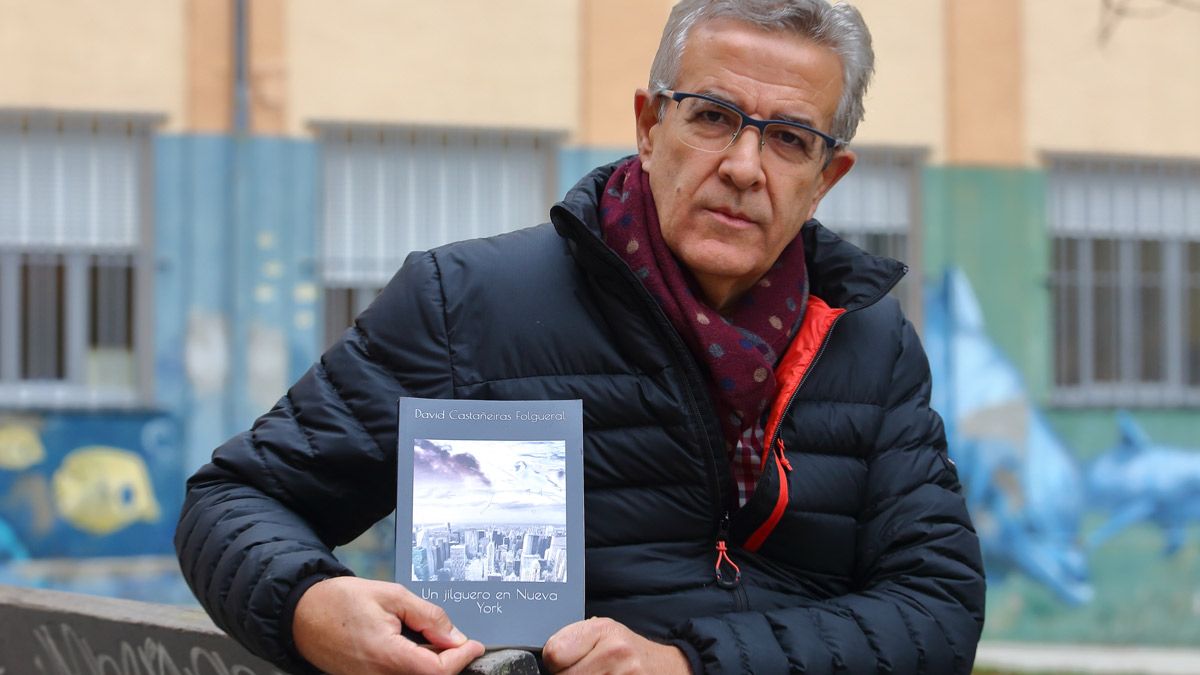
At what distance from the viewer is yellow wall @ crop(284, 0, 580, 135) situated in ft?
27.8

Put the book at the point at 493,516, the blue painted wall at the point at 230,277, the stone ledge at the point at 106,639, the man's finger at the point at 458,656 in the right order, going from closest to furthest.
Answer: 1. the man's finger at the point at 458,656
2. the book at the point at 493,516
3. the stone ledge at the point at 106,639
4. the blue painted wall at the point at 230,277

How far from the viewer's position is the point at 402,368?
190 centimetres

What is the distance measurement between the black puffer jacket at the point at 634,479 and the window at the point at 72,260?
683 centimetres

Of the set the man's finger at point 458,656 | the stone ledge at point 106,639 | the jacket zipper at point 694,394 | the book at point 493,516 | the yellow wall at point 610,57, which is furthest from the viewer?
the yellow wall at point 610,57

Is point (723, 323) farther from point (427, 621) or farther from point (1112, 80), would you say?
point (1112, 80)

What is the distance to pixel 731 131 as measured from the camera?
199cm

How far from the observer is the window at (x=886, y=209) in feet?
30.2

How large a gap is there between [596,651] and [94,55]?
7.52m

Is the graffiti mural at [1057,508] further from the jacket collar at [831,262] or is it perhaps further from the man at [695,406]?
the man at [695,406]

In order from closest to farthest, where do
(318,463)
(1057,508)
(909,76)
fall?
(318,463) < (909,76) < (1057,508)

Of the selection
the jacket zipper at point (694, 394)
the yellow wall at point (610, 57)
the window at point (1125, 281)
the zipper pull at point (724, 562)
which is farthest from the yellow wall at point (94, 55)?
the zipper pull at point (724, 562)

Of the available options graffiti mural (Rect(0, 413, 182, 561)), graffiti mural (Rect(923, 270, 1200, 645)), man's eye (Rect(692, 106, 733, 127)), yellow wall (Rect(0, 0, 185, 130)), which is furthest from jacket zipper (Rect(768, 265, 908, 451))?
graffiti mural (Rect(923, 270, 1200, 645))

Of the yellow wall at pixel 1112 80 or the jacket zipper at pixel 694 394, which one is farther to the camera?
the yellow wall at pixel 1112 80

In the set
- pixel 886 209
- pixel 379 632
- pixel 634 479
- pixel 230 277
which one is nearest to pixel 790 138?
pixel 634 479
